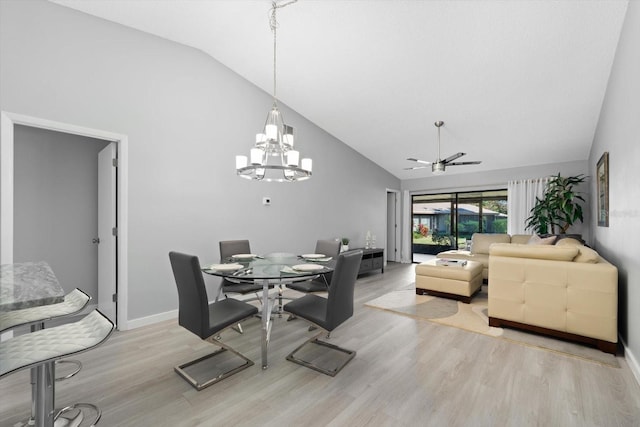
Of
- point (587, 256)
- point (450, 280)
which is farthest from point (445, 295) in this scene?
point (587, 256)

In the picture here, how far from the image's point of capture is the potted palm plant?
521cm

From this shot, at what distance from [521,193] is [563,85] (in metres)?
3.09

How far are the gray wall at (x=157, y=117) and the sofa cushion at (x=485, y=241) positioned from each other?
3.80m

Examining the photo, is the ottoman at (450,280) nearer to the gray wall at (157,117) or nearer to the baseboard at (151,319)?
the gray wall at (157,117)

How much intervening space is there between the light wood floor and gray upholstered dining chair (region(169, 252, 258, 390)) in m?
0.08

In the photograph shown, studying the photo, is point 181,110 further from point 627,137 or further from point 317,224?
point 627,137

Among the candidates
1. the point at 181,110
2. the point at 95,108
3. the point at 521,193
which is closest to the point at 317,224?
the point at 181,110

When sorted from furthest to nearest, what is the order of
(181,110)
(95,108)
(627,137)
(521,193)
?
(521,193)
(181,110)
(95,108)
(627,137)

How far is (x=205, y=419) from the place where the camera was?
1678mm

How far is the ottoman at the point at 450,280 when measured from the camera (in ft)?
13.1

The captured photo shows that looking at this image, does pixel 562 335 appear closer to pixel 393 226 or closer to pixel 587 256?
pixel 587 256

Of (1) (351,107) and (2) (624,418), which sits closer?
(2) (624,418)

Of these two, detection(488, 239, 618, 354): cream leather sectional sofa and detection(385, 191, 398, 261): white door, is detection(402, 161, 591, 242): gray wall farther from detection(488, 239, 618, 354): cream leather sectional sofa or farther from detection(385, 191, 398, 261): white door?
detection(488, 239, 618, 354): cream leather sectional sofa

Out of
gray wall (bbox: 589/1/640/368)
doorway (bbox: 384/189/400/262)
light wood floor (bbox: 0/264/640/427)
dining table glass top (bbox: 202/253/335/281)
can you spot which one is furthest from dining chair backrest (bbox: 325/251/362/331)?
doorway (bbox: 384/189/400/262)
